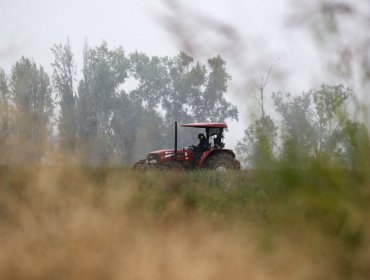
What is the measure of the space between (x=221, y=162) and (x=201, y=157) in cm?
49

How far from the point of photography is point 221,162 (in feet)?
38.1

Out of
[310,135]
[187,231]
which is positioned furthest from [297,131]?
[187,231]

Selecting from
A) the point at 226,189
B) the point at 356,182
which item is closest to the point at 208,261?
the point at 356,182

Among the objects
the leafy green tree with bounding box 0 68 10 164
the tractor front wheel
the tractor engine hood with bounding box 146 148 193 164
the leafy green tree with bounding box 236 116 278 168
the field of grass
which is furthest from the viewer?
the tractor engine hood with bounding box 146 148 193 164

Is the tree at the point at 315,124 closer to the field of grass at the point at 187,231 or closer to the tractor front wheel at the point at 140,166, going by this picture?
the field of grass at the point at 187,231

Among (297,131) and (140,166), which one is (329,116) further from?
(140,166)

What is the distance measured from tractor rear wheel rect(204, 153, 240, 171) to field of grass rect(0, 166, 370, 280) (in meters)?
5.86

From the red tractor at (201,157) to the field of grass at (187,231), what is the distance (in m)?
5.90

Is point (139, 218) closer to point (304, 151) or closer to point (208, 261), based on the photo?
point (208, 261)

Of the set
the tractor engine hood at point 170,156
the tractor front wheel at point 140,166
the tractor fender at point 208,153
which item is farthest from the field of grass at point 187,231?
the tractor engine hood at point 170,156

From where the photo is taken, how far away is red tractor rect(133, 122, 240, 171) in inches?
458

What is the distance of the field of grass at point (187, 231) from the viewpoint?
2738 millimetres

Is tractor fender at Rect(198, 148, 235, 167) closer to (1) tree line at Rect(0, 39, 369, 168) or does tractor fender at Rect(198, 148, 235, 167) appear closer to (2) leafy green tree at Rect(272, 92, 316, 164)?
(1) tree line at Rect(0, 39, 369, 168)

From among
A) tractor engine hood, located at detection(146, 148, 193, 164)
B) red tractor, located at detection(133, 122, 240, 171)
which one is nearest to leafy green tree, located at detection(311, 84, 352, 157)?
red tractor, located at detection(133, 122, 240, 171)
